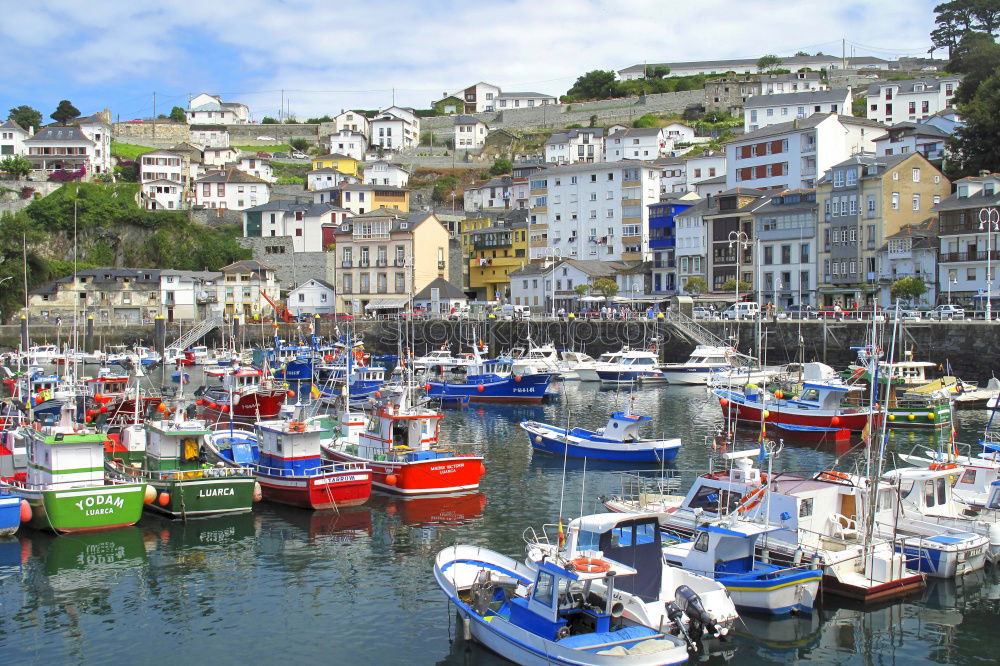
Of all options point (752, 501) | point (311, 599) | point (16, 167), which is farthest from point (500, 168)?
point (311, 599)

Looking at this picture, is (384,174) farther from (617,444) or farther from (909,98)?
(617,444)

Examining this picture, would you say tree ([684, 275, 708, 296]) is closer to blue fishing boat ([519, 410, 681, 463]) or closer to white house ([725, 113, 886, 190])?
white house ([725, 113, 886, 190])

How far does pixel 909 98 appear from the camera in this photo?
109250 mm

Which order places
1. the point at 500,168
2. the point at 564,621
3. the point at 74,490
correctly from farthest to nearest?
the point at 500,168
the point at 74,490
the point at 564,621

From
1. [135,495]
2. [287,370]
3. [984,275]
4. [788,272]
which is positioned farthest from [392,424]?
[788,272]

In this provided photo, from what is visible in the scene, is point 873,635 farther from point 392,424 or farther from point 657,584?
point 392,424

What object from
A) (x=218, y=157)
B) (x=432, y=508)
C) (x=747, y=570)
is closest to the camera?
(x=747, y=570)

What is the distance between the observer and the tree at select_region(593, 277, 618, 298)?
8544 centimetres

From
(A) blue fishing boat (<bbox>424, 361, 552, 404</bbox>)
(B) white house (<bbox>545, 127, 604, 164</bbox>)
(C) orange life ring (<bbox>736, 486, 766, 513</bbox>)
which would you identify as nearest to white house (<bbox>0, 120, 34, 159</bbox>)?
(B) white house (<bbox>545, 127, 604, 164</bbox>)

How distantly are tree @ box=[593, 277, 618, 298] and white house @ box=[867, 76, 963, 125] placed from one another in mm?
46254

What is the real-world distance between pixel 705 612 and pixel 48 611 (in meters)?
13.8

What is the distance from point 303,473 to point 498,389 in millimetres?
29826

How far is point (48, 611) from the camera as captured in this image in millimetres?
20656

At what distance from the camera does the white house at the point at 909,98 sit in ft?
353
